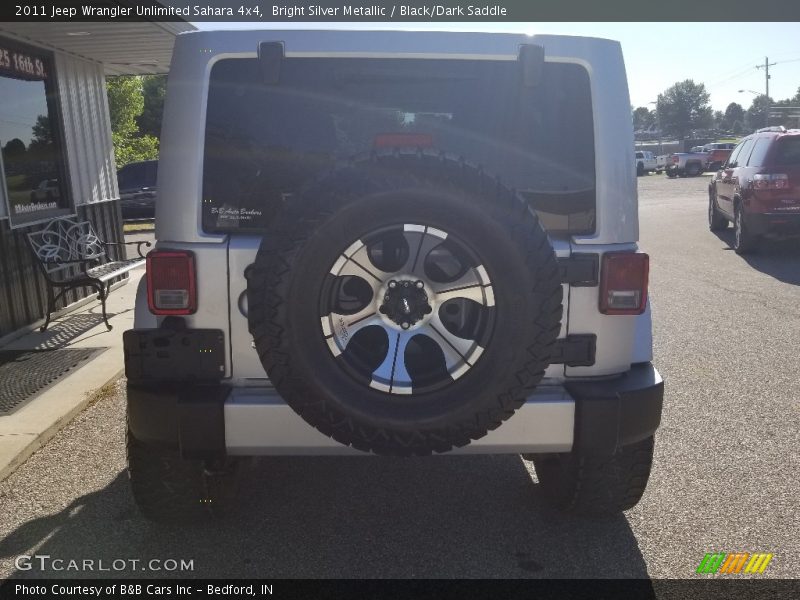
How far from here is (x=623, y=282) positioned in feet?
9.71

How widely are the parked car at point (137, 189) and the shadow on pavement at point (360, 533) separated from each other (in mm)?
18169

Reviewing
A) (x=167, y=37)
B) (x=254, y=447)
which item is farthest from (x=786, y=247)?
(x=254, y=447)

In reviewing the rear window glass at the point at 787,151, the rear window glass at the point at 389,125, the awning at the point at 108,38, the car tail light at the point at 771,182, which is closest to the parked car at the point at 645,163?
the rear window glass at the point at 787,151

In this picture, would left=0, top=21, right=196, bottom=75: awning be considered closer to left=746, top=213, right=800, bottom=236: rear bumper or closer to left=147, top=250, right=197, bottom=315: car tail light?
left=147, top=250, right=197, bottom=315: car tail light

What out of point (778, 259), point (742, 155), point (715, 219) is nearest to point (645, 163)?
point (715, 219)

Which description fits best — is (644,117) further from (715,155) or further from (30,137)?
(30,137)

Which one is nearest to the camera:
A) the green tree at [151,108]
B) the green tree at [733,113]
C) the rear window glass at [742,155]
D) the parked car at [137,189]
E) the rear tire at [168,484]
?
the rear tire at [168,484]

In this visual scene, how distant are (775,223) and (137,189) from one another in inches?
637

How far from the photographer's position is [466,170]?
2.58 metres

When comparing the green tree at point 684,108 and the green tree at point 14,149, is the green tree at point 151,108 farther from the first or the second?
the green tree at point 684,108

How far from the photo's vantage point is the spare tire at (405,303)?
2.56 metres

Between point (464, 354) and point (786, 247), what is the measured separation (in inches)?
460

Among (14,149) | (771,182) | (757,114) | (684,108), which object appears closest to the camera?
(14,149)

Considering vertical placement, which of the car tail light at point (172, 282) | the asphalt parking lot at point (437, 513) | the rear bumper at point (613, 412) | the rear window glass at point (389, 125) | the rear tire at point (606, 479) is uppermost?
the rear window glass at point (389, 125)
